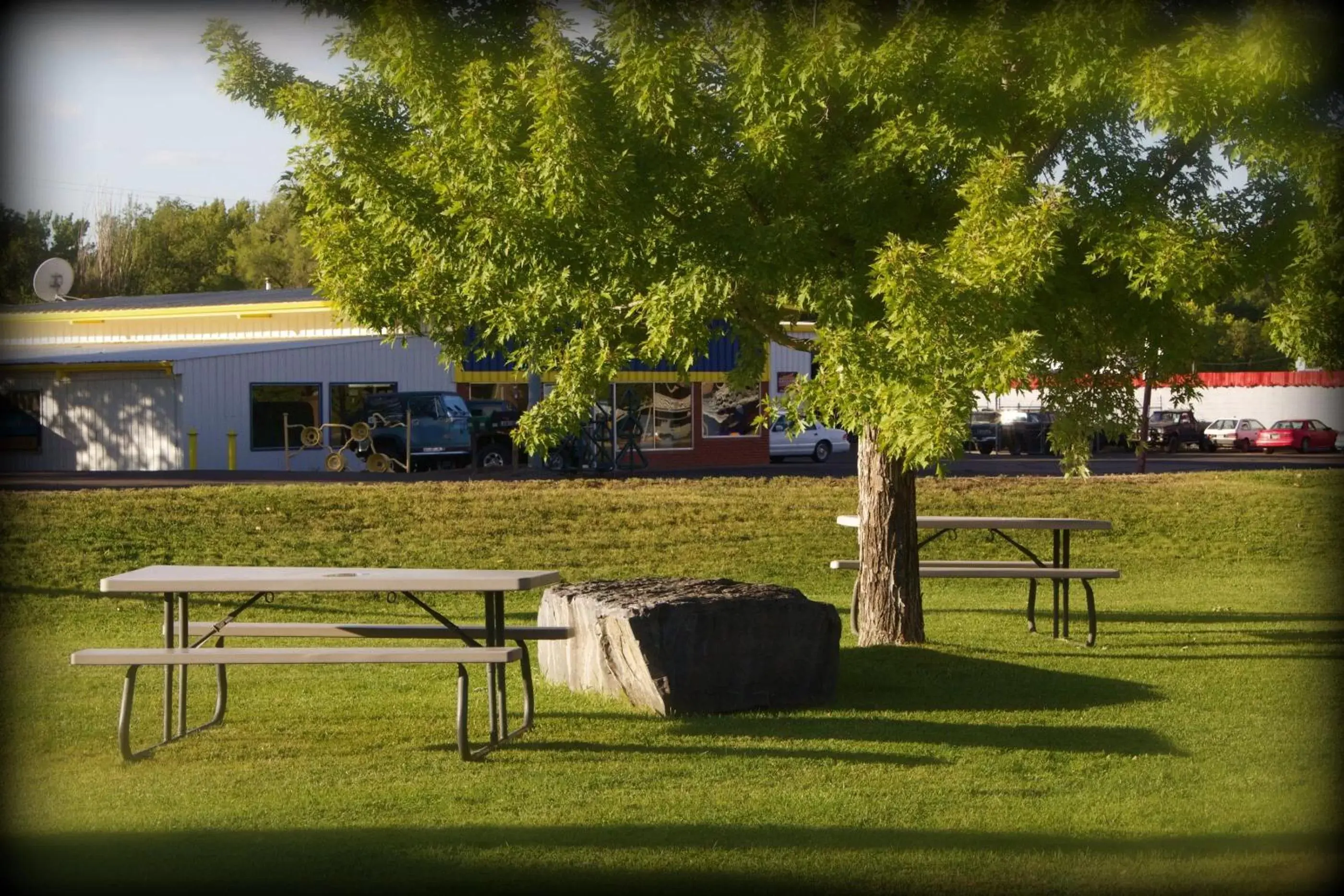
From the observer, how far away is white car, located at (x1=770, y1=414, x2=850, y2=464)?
44.3 meters

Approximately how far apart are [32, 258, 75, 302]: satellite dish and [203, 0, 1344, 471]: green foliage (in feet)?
117

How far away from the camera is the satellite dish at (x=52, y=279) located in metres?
43.6

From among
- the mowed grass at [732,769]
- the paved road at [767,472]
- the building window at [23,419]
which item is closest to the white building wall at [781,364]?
the paved road at [767,472]

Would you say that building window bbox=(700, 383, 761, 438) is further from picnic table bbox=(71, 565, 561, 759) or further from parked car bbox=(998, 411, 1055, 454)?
picnic table bbox=(71, 565, 561, 759)

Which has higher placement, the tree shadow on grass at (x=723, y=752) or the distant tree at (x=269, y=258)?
the distant tree at (x=269, y=258)

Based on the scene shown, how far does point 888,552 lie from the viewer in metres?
12.3

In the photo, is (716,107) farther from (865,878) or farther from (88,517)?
(88,517)

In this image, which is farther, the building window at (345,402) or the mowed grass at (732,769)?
the building window at (345,402)

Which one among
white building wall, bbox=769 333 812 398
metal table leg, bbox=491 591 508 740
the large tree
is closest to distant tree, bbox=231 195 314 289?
white building wall, bbox=769 333 812 398

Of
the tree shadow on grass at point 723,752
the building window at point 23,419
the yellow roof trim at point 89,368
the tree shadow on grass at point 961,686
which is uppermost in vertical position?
the yellow roof trim at point 89,368

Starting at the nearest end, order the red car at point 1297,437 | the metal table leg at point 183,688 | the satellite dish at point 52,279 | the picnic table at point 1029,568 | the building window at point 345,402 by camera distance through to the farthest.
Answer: the metal table leg at point 183,688 → the picnic table at point 1029,568 → the building window at point 345,402 → the satellite dish at point 52,279 → the red car at point 1297,437

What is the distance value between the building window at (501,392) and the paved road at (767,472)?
397 centimetres

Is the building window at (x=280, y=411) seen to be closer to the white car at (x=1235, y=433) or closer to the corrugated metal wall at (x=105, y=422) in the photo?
the corrugated metal wall at (x=105, y=422)

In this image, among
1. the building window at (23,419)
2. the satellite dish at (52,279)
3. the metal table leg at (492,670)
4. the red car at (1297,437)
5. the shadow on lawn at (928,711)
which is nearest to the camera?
the metal table leg at (492,670)
